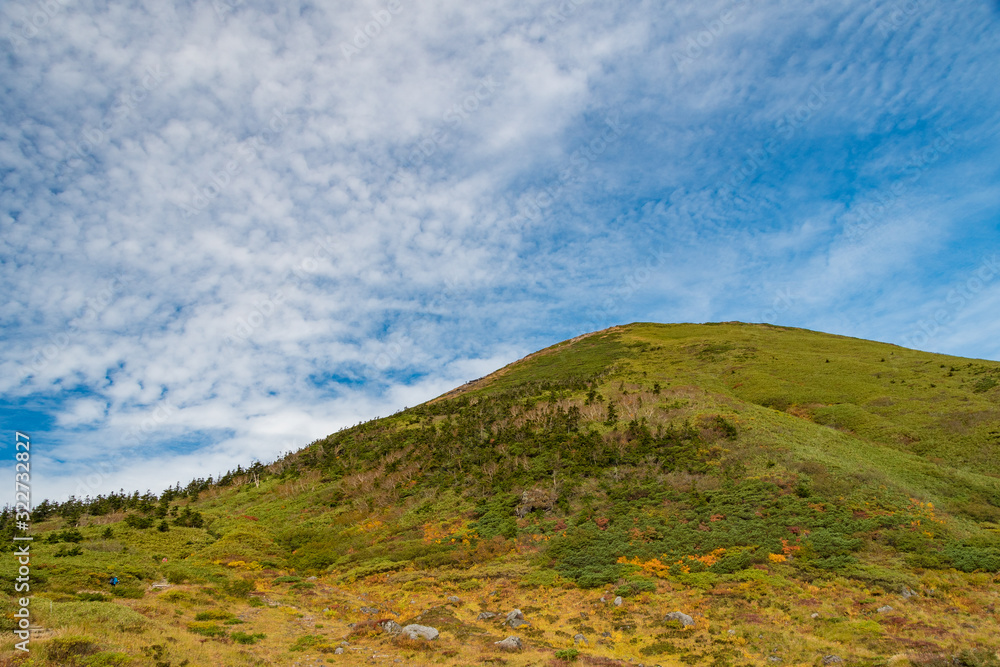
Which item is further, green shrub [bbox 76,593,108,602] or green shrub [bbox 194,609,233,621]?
green shrub [bbox 194,609,233,621]

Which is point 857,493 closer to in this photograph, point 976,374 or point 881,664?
point 881,664

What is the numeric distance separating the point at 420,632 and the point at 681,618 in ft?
33.2

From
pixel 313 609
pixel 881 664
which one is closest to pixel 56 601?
pixel 313 609

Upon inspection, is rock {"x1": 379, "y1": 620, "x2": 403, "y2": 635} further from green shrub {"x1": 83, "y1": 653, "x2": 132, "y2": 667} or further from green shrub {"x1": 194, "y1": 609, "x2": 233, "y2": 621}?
green shrub {"x1": 83, "y1": 653, "x2": 132, "y2": 667}

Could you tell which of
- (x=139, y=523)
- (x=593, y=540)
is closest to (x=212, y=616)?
(x=593, y=540)

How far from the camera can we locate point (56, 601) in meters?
16.5

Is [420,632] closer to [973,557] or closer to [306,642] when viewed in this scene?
[306,642]

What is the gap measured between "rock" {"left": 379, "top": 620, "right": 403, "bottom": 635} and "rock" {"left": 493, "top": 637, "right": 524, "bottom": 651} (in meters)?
4.18

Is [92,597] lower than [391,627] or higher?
higher

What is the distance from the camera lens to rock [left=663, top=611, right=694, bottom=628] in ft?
59.7

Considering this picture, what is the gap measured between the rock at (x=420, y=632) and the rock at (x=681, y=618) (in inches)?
362

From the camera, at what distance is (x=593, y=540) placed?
27.9 m

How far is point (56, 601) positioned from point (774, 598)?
26.9m

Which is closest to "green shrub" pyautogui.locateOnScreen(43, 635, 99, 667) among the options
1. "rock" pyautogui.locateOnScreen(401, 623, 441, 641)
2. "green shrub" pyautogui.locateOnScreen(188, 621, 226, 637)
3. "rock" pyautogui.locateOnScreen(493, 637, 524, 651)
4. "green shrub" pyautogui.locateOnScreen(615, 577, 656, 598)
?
"green shrub" pyautogui.locateOnScreen(188, 621, 226, 637)
